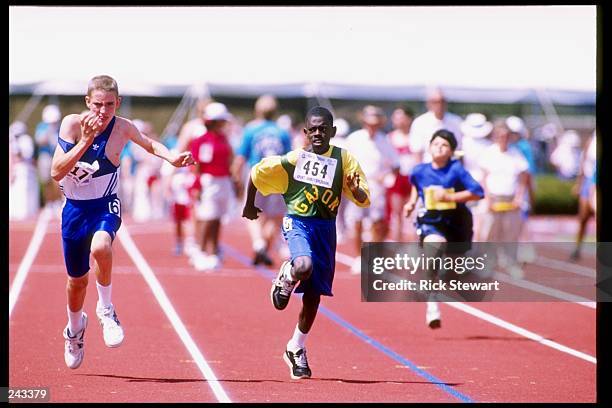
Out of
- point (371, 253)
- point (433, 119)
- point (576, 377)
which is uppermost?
point (433, 119)

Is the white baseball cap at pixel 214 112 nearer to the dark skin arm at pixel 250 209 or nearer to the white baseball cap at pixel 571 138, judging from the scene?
the dark skin arm at pixel 250 209

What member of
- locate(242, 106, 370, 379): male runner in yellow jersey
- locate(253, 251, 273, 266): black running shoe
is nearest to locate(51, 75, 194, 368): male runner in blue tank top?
locate(242, 106, 370, 379): male runner in yellow jersey

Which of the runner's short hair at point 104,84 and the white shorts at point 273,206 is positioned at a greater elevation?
the runner's short hair at point 104,84

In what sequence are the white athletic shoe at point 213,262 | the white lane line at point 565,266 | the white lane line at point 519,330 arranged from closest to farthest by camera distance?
the white lane line at point 519,330 < the white athletic shoe at point 213,262 < the white lane line at point 565,266

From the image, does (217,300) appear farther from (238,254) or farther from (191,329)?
(238,254)

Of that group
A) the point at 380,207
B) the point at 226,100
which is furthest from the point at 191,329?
the point at 226,100

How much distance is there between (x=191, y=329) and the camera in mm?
12227

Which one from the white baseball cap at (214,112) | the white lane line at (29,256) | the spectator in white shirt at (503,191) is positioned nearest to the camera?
the white lane line at (29,256)

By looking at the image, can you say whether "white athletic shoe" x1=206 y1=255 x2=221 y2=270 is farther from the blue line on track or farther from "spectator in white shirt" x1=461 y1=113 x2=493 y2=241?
"spectator in white shirt" x1=461 y1=113 x2=493 y2=241

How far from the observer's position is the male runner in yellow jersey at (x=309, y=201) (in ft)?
29.8

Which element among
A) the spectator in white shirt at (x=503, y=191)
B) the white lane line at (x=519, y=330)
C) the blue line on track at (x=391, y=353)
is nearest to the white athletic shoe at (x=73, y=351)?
the blue line on track at (x=391, y=353)

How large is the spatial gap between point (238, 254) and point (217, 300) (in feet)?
19.7

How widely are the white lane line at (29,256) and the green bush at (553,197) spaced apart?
11.1 meters

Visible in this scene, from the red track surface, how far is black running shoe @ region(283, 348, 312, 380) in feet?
0.26
